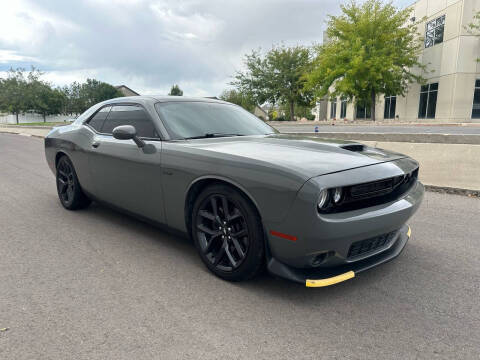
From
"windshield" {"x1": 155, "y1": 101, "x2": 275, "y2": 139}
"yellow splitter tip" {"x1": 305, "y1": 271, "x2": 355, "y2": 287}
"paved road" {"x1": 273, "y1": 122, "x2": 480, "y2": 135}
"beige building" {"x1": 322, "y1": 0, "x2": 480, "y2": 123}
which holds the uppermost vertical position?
"beige building" {"x1": 322, "y1": 0, "x2": 480, "y2": 123}

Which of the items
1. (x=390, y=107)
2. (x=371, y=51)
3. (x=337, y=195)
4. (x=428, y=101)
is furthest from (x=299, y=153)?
(x=390, y=107)

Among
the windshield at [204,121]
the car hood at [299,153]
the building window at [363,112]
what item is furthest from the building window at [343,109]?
the car hood at [299,153]

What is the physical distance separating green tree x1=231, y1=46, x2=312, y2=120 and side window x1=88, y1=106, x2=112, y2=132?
3884 cm

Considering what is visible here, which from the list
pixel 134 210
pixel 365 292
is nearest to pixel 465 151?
pixel 365 292

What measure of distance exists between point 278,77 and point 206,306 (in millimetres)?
41848

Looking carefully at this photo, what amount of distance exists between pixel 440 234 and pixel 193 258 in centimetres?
266

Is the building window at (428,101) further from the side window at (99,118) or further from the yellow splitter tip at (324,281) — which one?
the yellow splitter tip at (324,281)

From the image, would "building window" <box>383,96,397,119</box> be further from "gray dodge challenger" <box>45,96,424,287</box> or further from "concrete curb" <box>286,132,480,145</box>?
"gray dodge challenger" <box>45,96,424,287</box>

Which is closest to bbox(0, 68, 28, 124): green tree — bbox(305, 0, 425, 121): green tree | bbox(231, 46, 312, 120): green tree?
bbox(231, 46, 312, 120): green tree

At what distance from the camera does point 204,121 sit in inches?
137

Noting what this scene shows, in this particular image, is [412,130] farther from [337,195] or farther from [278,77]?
[278,77]

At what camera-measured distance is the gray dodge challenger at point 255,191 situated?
225 cm

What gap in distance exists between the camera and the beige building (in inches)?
1064

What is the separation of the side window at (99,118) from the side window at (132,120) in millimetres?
105
